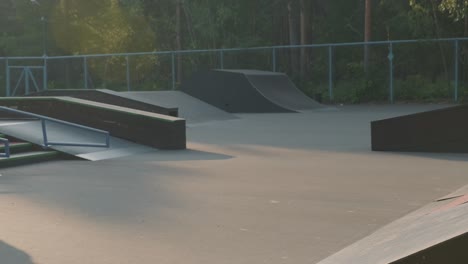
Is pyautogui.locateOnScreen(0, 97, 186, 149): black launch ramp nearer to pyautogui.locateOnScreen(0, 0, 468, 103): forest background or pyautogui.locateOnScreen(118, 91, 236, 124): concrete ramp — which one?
pyautogui.locateOnScreen(118, 91, 236, 124): concrete ramp

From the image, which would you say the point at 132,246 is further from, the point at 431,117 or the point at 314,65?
the point at 314,65

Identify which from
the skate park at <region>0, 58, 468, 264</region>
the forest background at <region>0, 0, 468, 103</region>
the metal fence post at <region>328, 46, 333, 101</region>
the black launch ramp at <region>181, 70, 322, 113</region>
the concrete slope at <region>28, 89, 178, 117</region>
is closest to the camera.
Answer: the skate park at <region>0, 58, 468, 264</region>

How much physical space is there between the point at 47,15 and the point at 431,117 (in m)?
50.0

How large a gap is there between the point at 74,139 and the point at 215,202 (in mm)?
5852

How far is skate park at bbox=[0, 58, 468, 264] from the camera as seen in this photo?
175 inches

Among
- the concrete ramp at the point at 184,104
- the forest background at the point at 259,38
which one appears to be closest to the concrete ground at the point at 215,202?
the concrete ramp at the point at 184,104

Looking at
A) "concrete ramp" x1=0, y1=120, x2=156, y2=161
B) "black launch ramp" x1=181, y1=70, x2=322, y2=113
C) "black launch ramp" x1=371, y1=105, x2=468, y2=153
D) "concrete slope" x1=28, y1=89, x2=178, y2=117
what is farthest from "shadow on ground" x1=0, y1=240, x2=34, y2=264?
"black launch ramp" x1=181, y1=70, x2=322, y2=113

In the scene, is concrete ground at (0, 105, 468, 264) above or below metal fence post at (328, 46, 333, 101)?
below

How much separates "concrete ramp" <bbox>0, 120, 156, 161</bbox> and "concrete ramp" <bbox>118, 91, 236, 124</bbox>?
5.85m

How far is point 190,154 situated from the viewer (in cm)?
1116

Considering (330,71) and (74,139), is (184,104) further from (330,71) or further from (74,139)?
(330,71)

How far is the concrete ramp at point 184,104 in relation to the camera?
19172 millimetres

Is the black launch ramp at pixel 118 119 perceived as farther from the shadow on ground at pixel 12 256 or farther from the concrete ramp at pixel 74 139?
the shadow on ground at pixel 12 256

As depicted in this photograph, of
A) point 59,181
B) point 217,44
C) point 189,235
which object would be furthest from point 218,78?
point 217,44
